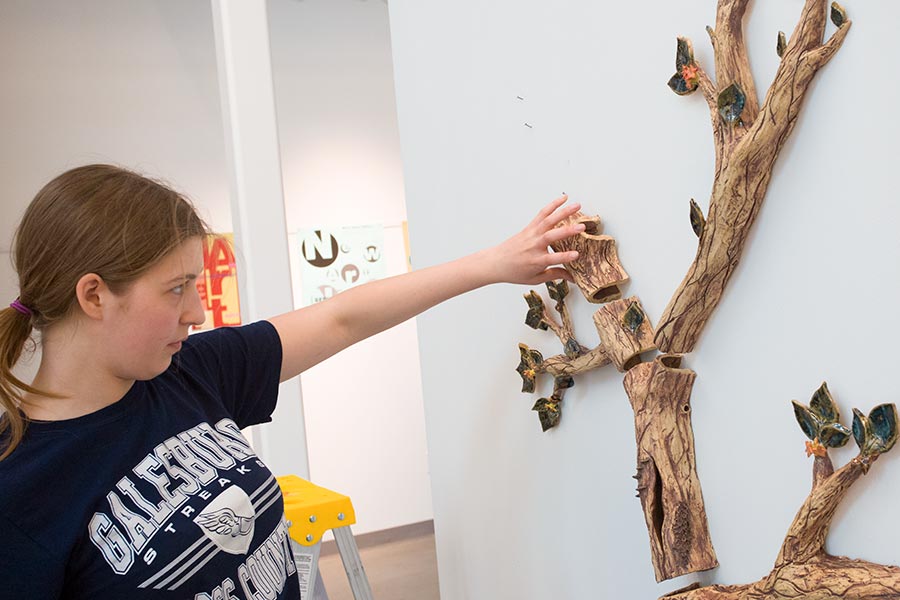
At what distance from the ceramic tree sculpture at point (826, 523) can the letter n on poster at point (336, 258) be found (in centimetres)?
395

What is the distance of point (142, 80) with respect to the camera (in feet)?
14.9

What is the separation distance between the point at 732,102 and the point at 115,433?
2.83ft

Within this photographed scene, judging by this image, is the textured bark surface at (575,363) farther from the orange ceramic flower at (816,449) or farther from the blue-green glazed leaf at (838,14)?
the blue-green glazed leaf at (838,14)

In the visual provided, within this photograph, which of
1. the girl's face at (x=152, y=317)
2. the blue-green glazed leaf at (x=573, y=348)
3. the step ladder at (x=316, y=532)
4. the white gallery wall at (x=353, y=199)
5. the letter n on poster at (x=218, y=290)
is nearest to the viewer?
the girl's face at (x=152, y=317)

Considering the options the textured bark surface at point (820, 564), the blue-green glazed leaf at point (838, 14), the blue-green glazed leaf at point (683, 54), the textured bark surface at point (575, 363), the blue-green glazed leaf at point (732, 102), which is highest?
the blue-green glazed leaf at point (683, 54)

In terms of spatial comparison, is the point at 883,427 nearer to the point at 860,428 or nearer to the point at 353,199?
the point at 860,428

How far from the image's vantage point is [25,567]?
39.1 inches

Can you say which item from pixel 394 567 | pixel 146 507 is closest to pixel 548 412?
pixel 146 507

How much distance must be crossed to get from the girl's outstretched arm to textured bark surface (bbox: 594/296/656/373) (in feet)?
0.32

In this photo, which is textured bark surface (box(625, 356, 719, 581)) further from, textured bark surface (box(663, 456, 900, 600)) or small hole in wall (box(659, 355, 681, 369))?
textured bark surface (box(663, 456, 900, 600))

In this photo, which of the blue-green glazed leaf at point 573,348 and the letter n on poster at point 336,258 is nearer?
the blue-green glazed leaf at point 573,348

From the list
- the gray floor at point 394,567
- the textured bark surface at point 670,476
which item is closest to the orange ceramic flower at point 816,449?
the textured bark surface at point 670,476

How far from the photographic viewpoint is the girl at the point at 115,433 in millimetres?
1037

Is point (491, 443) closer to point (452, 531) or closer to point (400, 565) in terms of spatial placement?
point (452, 531)
